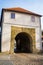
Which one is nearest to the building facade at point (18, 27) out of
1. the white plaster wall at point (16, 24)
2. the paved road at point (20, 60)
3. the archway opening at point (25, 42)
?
the white plaster wall at point (16, 24)

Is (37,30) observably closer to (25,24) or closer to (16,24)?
(25,24)

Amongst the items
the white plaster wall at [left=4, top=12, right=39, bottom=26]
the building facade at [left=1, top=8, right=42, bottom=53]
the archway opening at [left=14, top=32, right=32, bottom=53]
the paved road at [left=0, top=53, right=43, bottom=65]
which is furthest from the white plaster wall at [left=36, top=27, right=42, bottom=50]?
the paved road at [left=0, top=53, right=43, bottom=65]

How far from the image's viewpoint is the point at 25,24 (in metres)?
21.9

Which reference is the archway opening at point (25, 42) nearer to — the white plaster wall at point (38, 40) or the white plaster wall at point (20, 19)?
the white plaster wall at point (38, 40)

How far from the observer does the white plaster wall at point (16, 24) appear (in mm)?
19948

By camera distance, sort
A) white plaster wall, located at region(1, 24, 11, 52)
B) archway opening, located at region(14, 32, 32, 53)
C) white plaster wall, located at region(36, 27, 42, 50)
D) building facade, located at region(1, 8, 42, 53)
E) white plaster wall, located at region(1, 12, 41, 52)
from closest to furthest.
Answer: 1. white plaster wall, located at region(1, 24, 11, 52)
2. white plaster wall, located at region(1, 12, 41, 52)
3. building facade, located at region(1, 8, 42, 53)
4. white plaster wall, located at region(36, 27, 42, 50)
5. archway opening, located at region(14, 32, 32, 53)

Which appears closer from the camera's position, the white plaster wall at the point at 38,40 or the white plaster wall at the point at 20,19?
the white plaster wall at the point at 20,19

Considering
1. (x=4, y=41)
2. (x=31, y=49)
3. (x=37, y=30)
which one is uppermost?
(x=37, y=30)

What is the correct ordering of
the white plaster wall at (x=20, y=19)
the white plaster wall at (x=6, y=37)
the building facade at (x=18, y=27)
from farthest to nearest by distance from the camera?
the white plaster wall at (x=20, y=19) → the building facade at (x=18, y=27) → the white plaster wall at (x=6, y=37)

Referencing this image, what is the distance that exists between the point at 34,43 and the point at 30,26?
121 inches

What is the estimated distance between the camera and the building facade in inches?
792

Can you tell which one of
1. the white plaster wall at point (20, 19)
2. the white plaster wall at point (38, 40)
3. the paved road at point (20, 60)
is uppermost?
the white plaster wall at point (20, 19)

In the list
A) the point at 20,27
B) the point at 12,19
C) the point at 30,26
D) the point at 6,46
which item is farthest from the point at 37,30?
the point at 6,46

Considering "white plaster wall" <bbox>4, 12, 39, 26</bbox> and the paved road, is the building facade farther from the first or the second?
the paved road
